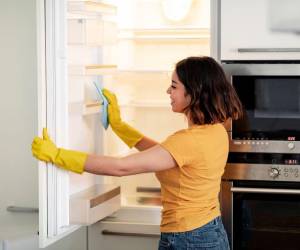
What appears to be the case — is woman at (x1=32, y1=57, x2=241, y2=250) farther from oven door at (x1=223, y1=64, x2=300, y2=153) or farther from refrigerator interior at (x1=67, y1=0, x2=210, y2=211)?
refrigerator interior at (x1=67, y1=0, x2=210, y2=211)

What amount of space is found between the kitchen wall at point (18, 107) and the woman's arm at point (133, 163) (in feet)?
→ 2.23

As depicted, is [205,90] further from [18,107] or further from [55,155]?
[18,107]

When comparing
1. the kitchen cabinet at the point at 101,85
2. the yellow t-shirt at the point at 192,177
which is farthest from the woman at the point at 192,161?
the kitchen cabinet at the point at 101,85

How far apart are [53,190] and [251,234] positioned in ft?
2.79

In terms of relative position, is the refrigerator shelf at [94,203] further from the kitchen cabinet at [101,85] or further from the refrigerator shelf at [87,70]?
the refrigerator shelf at [87,70]

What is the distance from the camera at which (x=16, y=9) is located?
8.84 ft

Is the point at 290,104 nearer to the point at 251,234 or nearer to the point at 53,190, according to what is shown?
the point at 251,234

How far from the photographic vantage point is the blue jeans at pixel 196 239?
2.10 meters

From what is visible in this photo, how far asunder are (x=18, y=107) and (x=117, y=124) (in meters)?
0.50

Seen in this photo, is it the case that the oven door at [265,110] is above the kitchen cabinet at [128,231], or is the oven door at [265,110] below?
above

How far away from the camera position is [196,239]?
2104mm

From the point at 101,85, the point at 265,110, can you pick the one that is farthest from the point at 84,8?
the point at 265,110

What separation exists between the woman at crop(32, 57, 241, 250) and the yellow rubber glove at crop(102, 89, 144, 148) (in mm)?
385

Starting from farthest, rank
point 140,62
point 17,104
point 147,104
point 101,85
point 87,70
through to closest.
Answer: point 140,62 < point 147,104 < point 17,104 < point 101,85 < point 87,70
